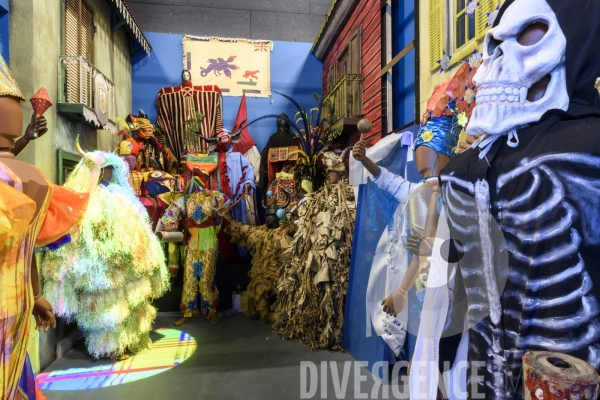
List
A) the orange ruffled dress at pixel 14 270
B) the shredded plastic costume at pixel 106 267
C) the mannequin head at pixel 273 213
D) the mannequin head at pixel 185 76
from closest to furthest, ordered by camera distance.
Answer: the orange ruffled dress at pixel 14 270 → the shredded plastic costume at pixel 106 267 → the mannequin head at pixel 273 213 → the mannequin head at pixel 185 76

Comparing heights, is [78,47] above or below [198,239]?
above

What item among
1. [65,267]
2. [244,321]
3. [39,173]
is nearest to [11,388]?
[39,173]

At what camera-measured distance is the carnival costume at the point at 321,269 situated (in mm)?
3705

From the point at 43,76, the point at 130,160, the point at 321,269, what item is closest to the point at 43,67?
the point at 43,76

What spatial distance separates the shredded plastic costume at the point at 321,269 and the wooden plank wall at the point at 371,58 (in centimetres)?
116

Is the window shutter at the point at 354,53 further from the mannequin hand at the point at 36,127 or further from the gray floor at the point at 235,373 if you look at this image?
the mannequin hand at the point at 36,127

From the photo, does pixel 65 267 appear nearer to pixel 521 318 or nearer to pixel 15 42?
Result: pixel 15 42

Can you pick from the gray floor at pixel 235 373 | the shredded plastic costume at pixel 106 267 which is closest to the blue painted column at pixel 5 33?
the shredded plastic costume at pixel 106 267

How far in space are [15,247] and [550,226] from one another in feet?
6.24

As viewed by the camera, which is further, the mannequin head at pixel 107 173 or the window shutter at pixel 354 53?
the window shutter at pixel 354 53

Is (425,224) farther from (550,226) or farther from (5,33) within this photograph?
(5,33)

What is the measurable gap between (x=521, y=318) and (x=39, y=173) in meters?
1.98

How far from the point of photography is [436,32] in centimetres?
310

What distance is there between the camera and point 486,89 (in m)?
1.16
